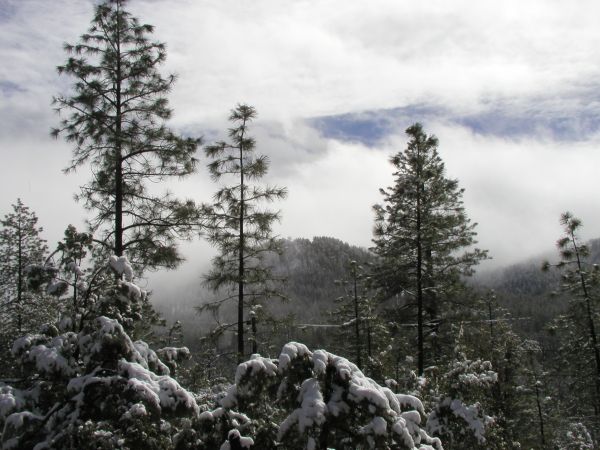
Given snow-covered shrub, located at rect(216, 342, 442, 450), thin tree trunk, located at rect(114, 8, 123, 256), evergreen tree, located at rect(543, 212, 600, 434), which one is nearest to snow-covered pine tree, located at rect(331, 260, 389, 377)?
evergreen tree, located at rect(543, 212, 600, 434)

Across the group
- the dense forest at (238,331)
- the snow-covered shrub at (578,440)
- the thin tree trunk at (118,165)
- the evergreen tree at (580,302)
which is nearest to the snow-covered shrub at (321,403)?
the dense forest at (238,331)

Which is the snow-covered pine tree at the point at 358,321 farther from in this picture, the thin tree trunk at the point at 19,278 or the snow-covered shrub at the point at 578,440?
the thin tree trunk at the point at 19,278

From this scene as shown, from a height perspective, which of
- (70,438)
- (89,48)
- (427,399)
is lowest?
(427,399)

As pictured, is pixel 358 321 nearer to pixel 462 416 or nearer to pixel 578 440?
pixel 578 440

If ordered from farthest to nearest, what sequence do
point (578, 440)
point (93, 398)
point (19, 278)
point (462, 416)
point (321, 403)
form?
1. point (19, 278)
2. point (578, 440)
3. point (462, 416)
4. point (93, 398)
5. point (321, 403)

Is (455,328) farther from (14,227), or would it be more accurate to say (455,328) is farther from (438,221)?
(14,227)

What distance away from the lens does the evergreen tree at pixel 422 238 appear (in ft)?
54.1

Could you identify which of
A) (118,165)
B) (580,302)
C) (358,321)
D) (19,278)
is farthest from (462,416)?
(19,278)

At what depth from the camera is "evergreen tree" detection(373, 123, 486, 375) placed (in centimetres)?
1648

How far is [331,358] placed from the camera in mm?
4203

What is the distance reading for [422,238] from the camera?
16016 millimetres

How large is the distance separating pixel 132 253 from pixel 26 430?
866 cm

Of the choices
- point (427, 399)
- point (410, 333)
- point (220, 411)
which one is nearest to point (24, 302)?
point (410, 333)

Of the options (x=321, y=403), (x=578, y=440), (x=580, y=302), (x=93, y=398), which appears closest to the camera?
(x=321, y=403)
